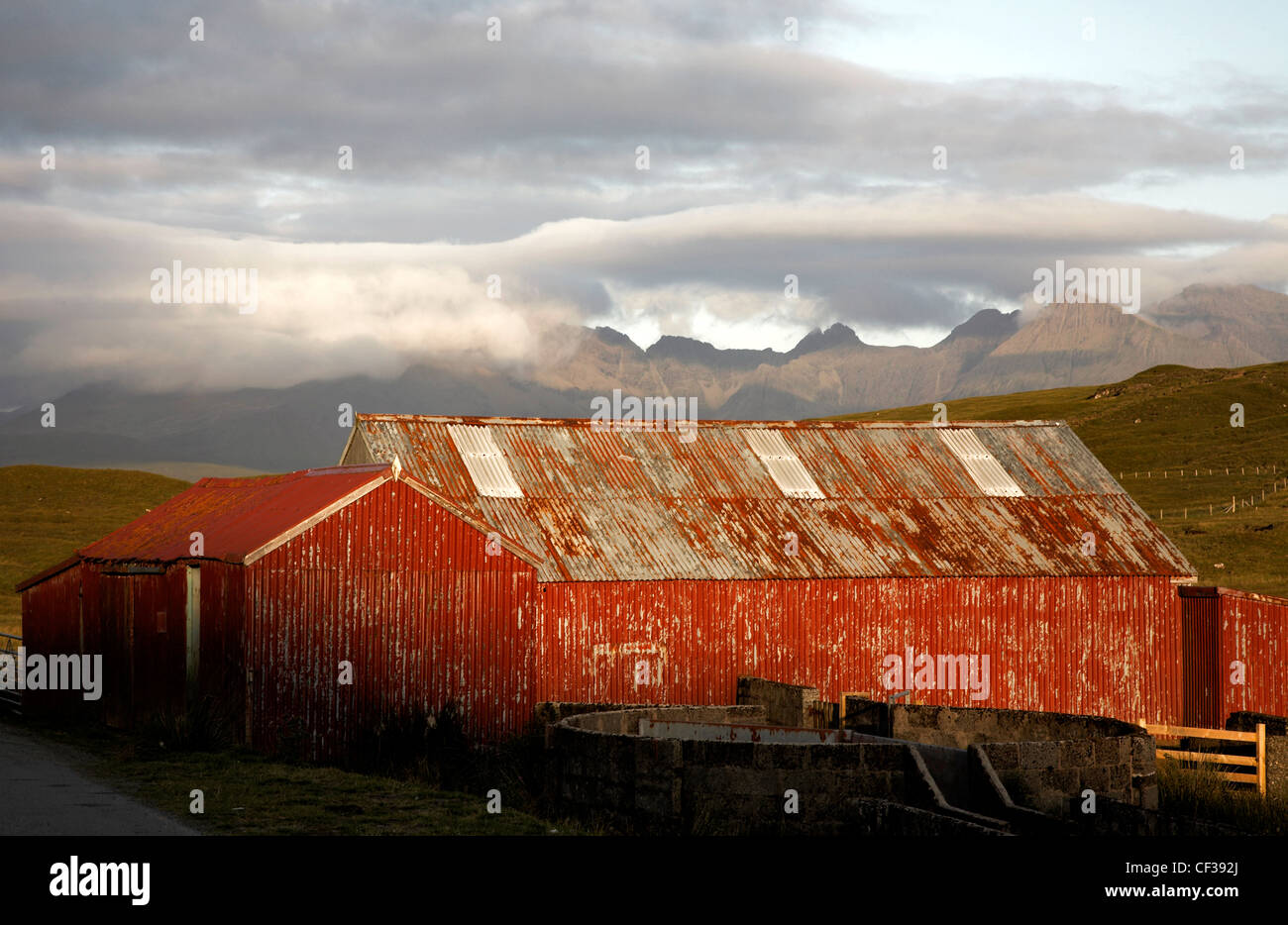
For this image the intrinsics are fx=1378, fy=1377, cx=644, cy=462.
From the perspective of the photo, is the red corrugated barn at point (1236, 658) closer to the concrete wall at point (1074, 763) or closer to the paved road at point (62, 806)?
the concrete wall at point (1074, 763)

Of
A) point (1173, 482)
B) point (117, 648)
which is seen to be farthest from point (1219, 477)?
point (117, 648)

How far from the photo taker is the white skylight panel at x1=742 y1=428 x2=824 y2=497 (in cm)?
3406

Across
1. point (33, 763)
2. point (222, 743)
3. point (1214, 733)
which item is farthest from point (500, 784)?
point (1214, 733)

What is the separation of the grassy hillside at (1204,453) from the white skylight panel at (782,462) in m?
26.7

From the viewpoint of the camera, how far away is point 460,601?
2620cm

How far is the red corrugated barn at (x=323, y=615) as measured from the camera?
2417cm

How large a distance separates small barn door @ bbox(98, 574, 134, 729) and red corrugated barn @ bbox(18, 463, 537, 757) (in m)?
0.05

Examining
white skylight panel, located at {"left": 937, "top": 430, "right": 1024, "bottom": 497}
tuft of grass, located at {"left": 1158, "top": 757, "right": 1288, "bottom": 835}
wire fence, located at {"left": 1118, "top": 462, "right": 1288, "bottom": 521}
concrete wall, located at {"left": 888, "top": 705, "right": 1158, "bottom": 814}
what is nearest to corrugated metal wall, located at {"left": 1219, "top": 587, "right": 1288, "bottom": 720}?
white skylight panel, located at {"left": 937, "top": 430, "right": 1024, "bottom": 497}

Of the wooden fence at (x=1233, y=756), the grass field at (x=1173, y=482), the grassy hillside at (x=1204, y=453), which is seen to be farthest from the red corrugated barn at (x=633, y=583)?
the grassy hillside at (x=1204, y=453)

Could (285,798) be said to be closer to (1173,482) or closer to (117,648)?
(117,648)

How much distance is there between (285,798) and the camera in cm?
1652

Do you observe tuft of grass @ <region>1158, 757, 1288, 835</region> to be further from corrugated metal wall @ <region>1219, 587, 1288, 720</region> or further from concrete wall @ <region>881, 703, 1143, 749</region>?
corrugated metal wall @ <region>1219, 587, 1288, 720</region>
